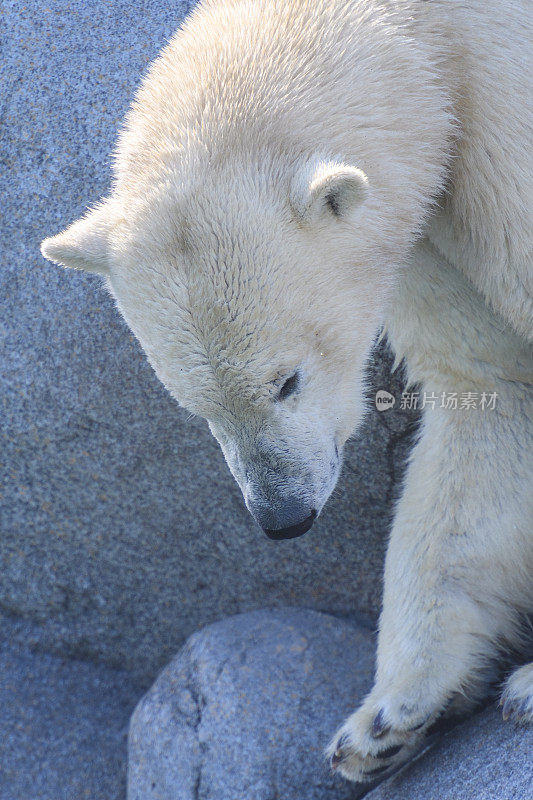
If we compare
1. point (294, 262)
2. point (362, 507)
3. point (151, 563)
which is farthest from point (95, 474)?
point (294, 262)

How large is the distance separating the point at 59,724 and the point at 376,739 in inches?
48.9

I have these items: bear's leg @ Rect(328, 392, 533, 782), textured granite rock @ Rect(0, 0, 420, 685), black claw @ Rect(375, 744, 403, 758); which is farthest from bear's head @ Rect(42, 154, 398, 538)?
textured granite rock @ Rect(0, 0, 420, 685)

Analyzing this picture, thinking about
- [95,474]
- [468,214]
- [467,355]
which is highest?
[468,214]

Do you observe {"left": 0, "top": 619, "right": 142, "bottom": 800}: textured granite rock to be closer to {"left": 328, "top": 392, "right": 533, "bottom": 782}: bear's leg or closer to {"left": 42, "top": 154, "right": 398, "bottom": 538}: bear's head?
{"left": 328, "top": 392, "right": 533, "bottom": 782}: bear's leg

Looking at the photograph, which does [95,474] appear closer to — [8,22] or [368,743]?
[368,743]

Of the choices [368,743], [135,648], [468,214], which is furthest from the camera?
[135,648]

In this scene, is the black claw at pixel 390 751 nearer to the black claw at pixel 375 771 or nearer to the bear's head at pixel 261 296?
the black claw at pixel 375 771

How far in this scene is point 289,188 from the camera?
1.46 meters

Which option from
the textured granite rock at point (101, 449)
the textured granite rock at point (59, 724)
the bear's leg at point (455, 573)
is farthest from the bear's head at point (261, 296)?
the textured granite rock at point (59, 724)

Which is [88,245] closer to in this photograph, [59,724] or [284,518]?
[284,518]

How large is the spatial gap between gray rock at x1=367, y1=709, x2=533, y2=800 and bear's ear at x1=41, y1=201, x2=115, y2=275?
1275 millimetres

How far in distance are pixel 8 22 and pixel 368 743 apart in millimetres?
2143

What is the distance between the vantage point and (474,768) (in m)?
1.79

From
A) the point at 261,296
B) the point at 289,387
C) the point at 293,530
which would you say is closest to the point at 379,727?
the point at 293,530
